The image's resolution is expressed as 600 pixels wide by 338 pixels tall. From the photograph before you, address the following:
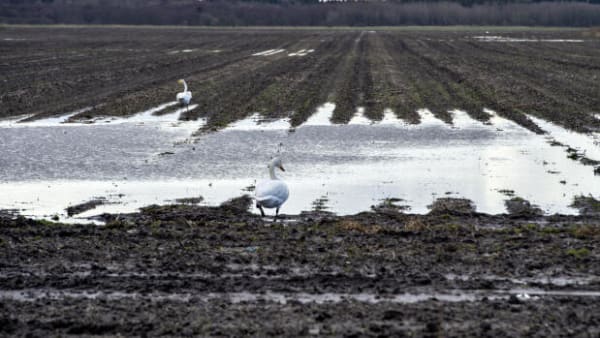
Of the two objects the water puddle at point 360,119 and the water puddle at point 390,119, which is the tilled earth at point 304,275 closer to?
the water puddle at point 390,119

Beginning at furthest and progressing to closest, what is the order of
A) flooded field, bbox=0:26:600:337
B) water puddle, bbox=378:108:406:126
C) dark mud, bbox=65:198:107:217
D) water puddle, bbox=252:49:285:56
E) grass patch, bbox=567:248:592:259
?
water puddle, bbox=252:49:285:56 < water puddle, bbox=378:108:406:126 < dark mud, bbox=65:198:107:217 < grass patch, bbox=567:248:592:259 < flooded field, bbox=0:26:600:337

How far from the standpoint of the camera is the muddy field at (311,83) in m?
26.7

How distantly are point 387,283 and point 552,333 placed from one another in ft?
6.71

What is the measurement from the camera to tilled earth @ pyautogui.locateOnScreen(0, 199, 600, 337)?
7977 millimetres

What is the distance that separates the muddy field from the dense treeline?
8857 centimetres

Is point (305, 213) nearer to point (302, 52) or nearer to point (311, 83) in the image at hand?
point (311, 83)

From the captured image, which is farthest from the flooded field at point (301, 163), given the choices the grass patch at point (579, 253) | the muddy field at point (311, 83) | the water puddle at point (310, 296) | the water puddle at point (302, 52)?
the water puddle at point (302, 52)

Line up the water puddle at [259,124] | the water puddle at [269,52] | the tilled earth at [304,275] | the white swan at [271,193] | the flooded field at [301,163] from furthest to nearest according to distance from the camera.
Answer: the water puddle at [269,52] < the water puddle at [259,124] < the flooded field at [301,163] < the white swan at [271,193] < the tilled earth at [304,275]

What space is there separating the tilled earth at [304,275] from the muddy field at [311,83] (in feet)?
37.6

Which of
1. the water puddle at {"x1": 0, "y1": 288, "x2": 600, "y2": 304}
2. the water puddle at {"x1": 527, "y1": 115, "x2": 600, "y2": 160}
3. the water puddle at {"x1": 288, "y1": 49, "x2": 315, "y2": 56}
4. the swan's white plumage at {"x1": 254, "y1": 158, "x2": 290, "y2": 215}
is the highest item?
the swan's white plumage at {"x1": 254, "y1": 158, "x2": 290, "y2": 215}

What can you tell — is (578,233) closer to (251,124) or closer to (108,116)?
(251,124)

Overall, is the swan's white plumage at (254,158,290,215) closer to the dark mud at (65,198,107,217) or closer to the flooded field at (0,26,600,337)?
the flooded field at (0,26,600,337)

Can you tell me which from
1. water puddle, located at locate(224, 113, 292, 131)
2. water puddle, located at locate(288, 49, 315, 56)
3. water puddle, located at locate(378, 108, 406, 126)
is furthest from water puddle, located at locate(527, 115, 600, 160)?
Answer: water puddle, located at locate(288, 49, 315, 56)

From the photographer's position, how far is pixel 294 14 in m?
158
